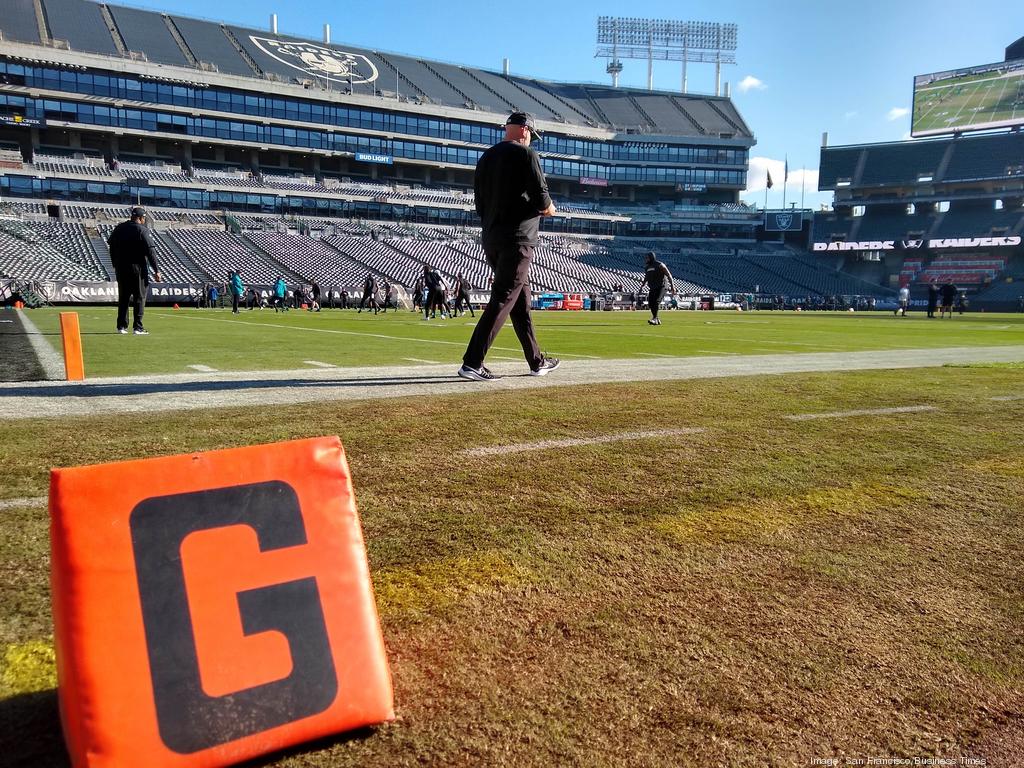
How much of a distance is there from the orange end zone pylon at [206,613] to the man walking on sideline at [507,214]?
414 cm

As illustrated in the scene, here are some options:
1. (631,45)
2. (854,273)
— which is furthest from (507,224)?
(631,45)

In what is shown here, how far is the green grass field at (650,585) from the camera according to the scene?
1.36m

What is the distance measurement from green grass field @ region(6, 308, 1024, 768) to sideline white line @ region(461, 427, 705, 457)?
0.26ft

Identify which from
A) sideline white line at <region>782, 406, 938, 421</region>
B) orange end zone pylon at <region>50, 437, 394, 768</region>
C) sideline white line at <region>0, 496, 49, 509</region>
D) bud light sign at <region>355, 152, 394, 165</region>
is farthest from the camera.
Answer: bud light sign at <region>355, 152, 394, 165</region>

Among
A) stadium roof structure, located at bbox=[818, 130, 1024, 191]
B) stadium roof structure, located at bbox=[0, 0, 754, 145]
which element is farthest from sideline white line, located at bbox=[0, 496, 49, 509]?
stadium roof structure, located at bbox=[818, 130, 1024, 191]

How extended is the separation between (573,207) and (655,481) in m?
73.0

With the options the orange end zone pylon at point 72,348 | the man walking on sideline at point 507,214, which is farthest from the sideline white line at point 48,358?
the man walking on sideline at point 507,214

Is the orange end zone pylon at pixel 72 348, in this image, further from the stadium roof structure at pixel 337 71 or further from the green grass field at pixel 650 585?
the stadium roof structure at pixel 337 71

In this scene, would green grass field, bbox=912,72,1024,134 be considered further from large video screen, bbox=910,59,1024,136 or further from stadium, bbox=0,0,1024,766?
stadium, bbox=0,0,1024,766

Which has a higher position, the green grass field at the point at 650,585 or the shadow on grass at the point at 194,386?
the shadow on grass at the point at 194,386

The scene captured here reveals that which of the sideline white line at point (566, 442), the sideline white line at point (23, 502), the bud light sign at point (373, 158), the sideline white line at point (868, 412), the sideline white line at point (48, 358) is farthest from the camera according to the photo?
the bud light sign at point (373, 158)

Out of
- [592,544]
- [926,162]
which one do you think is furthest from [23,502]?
[926,162]

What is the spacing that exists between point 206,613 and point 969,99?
86511mm

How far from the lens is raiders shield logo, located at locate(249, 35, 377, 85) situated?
6397cm
